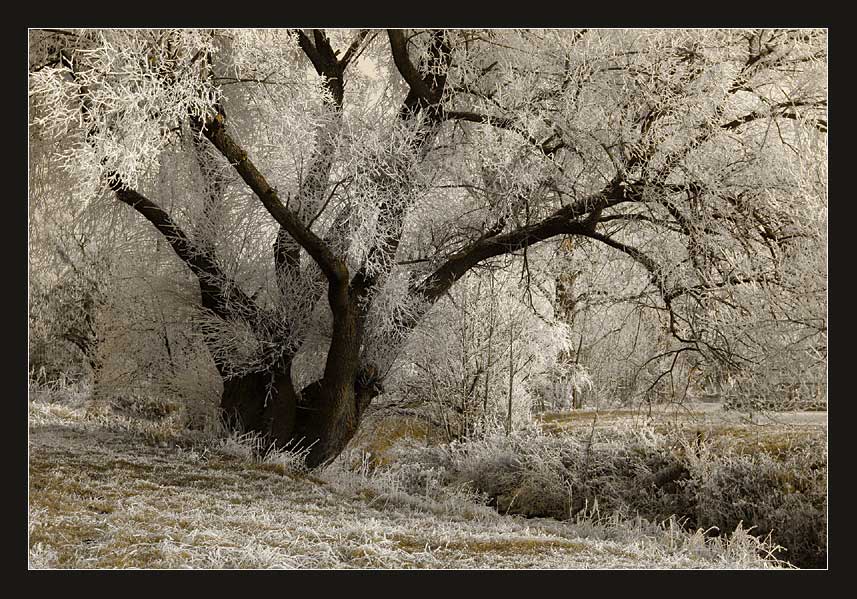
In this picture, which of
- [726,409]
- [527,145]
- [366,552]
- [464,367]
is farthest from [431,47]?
[366,552]

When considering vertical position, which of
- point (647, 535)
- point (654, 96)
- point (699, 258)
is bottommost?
point (647, 535)

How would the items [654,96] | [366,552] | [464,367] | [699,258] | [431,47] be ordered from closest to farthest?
[366,552] → [654,96] → [699,258] → [431,47] → [464,367]

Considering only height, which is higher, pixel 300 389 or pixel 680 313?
pixel 680 313

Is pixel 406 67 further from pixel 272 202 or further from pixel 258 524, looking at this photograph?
pixel 258 524

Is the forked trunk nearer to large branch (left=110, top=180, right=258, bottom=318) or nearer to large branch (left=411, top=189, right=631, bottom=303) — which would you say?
large branch (left=110, top=180, right=258, bottom=318)

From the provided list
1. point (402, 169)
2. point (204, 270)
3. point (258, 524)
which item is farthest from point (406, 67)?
point (258, 524)

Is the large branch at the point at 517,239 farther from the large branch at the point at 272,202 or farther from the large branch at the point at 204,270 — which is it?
the large branch at the point at 204,270

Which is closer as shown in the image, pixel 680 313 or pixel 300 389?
pixel 680 313

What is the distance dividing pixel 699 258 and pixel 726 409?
4.09ft

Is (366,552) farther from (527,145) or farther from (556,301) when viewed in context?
(556,301)

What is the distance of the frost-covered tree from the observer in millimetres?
5562

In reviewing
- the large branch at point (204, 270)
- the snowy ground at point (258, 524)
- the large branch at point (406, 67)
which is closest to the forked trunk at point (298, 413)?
the snowy ground at point (258, 524)

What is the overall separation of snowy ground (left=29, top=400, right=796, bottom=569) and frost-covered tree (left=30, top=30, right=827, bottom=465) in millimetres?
888

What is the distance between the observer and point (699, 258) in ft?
20.2
